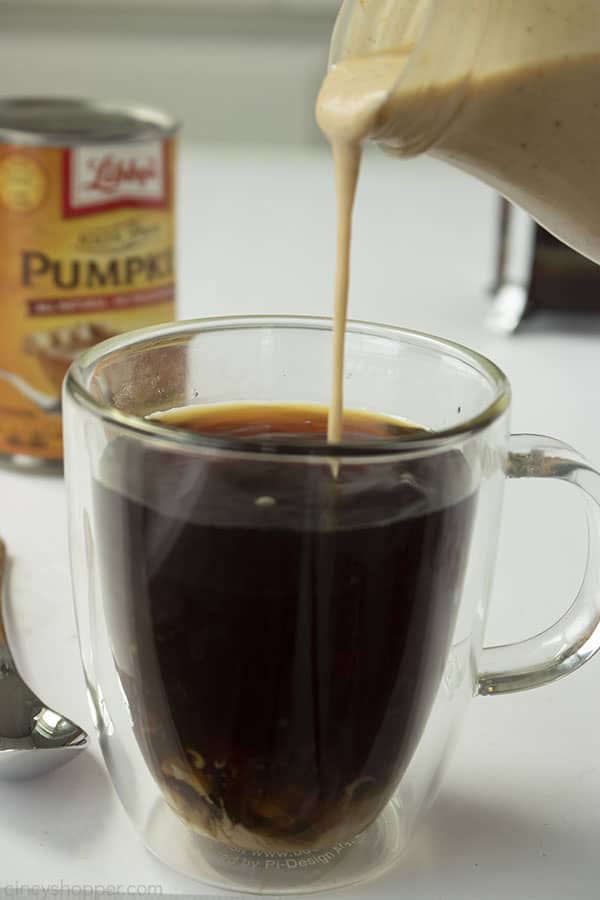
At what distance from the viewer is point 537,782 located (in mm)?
569

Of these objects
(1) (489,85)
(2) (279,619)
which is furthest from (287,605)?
(1) (489,85)

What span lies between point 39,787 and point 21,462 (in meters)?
0.36

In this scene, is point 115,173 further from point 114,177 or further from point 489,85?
point 489,85

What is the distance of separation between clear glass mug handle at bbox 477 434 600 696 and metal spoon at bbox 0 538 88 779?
0.17 meters

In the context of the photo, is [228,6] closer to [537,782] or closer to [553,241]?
[553,241]

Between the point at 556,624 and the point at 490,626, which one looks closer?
the point at 556,624

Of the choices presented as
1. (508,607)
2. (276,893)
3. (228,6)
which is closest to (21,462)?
(508,607)

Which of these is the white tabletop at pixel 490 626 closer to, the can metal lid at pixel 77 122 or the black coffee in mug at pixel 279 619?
the black coffee in mug at pixel 279 619

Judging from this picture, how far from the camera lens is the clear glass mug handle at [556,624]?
0.52m

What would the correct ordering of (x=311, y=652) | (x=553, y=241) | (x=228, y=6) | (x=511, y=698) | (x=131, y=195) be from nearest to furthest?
(x=311, y=652)
(x=511, y=698)
(x=131, y=195)
(x=553, y=241)
(x=228, y=6)

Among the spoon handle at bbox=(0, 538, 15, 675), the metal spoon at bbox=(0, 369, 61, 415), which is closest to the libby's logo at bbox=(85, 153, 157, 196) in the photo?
the metal spoon at bbox=(0, 369, 61, 415)

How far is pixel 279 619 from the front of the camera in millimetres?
469

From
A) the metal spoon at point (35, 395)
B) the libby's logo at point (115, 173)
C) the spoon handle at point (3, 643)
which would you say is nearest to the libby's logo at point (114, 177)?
the libby's logo at point (115, 173)

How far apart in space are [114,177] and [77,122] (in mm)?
78
